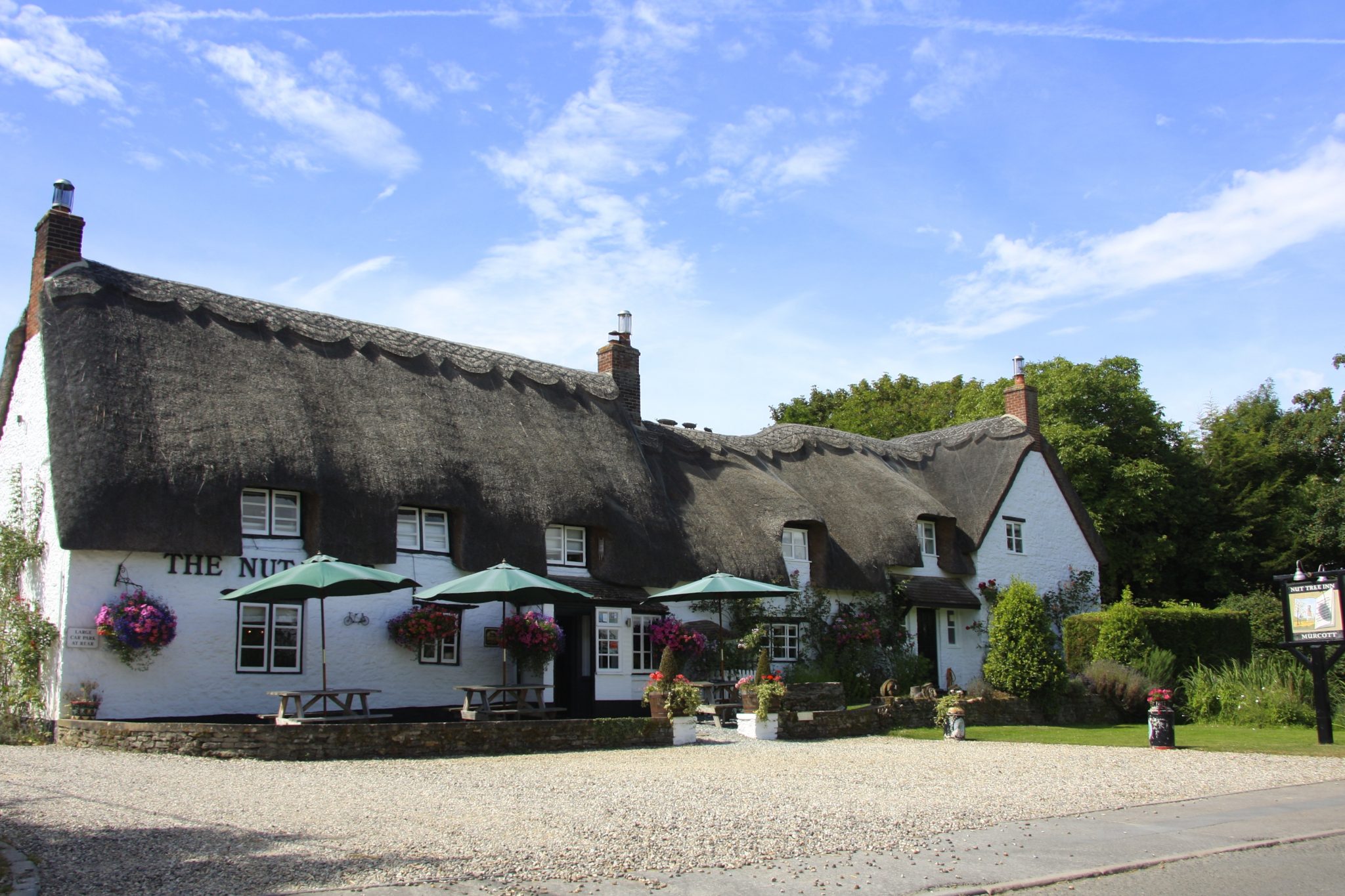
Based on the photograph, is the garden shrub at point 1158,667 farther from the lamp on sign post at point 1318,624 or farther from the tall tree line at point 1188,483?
the tall tree line at point 1188,483

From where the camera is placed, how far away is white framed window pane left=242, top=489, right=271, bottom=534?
59.2 feet

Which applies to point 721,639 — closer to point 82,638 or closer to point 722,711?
point 722,711

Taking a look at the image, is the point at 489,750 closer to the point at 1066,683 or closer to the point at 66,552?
the point at 66,552

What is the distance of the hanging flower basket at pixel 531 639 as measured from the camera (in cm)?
1942

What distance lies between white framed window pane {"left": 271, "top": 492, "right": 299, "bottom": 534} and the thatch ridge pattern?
3574mm

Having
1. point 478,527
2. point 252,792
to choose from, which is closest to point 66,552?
point 478,527

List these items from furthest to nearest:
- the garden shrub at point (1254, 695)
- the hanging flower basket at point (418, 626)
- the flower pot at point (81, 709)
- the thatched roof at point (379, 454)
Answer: the garden shrub at point (1254, 695)
the hanging flower basket at point (418, 626)
the thatched roof at point (379, 454)
the flower pot at point (81, 709)

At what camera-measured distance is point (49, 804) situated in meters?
9.79

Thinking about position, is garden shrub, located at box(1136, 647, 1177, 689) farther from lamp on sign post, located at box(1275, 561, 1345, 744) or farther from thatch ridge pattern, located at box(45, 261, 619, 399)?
thatch ridge pattern, located at box(45, 261, 619, 399)

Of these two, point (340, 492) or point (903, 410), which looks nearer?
point (340, 492)

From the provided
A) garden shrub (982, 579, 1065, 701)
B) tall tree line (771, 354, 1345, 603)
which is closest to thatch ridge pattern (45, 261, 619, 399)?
garden shrub (982, 579, 1065, 701)

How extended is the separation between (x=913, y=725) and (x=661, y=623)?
17.0 ft

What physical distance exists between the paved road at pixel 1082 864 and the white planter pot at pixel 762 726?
24.8 feet

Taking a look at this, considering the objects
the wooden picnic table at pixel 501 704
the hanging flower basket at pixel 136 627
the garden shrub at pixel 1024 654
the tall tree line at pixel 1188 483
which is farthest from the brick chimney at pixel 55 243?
the tall tree line at pixel 1188 483
